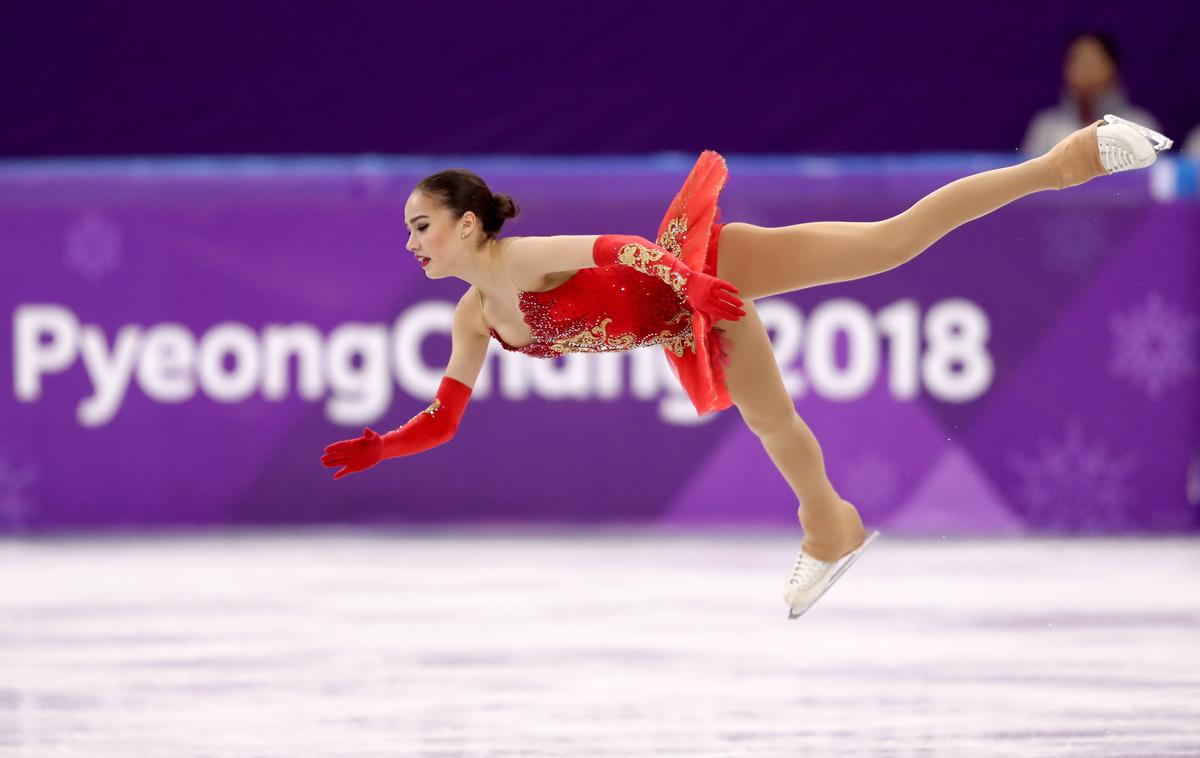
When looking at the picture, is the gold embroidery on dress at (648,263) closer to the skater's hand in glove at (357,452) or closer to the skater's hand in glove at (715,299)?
the skater's hand in glove at (715,299)

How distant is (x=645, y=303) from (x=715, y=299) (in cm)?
39

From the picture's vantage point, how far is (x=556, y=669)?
4.09 m

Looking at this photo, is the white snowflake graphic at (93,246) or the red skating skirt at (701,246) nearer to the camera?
the red skating skirt at (701,246)

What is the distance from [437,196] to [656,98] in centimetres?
402

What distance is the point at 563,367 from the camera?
623cm

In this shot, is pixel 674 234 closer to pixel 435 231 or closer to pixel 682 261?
pixel 682 261

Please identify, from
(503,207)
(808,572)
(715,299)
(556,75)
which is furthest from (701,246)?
(556,75)

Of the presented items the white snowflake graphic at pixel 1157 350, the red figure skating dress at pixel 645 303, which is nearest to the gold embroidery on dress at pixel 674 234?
the red figure skating dress at pixel 645 303

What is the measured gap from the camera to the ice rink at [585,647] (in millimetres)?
3443

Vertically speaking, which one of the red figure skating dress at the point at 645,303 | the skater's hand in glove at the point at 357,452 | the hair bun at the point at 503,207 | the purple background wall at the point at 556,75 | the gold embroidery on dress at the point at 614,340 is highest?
the purple background wall at the point at 556,75

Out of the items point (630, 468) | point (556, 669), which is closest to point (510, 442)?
point (630, 468)

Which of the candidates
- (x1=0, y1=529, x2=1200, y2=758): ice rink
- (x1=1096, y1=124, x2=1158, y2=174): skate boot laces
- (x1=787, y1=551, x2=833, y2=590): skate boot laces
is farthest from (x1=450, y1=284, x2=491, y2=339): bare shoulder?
(x1=1096, y1=124, x2=1158, y2=174): skate boot laces

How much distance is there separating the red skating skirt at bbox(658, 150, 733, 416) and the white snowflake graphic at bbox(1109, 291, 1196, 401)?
9.32 feet

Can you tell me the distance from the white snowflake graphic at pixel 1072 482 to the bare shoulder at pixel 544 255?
3.01 m
